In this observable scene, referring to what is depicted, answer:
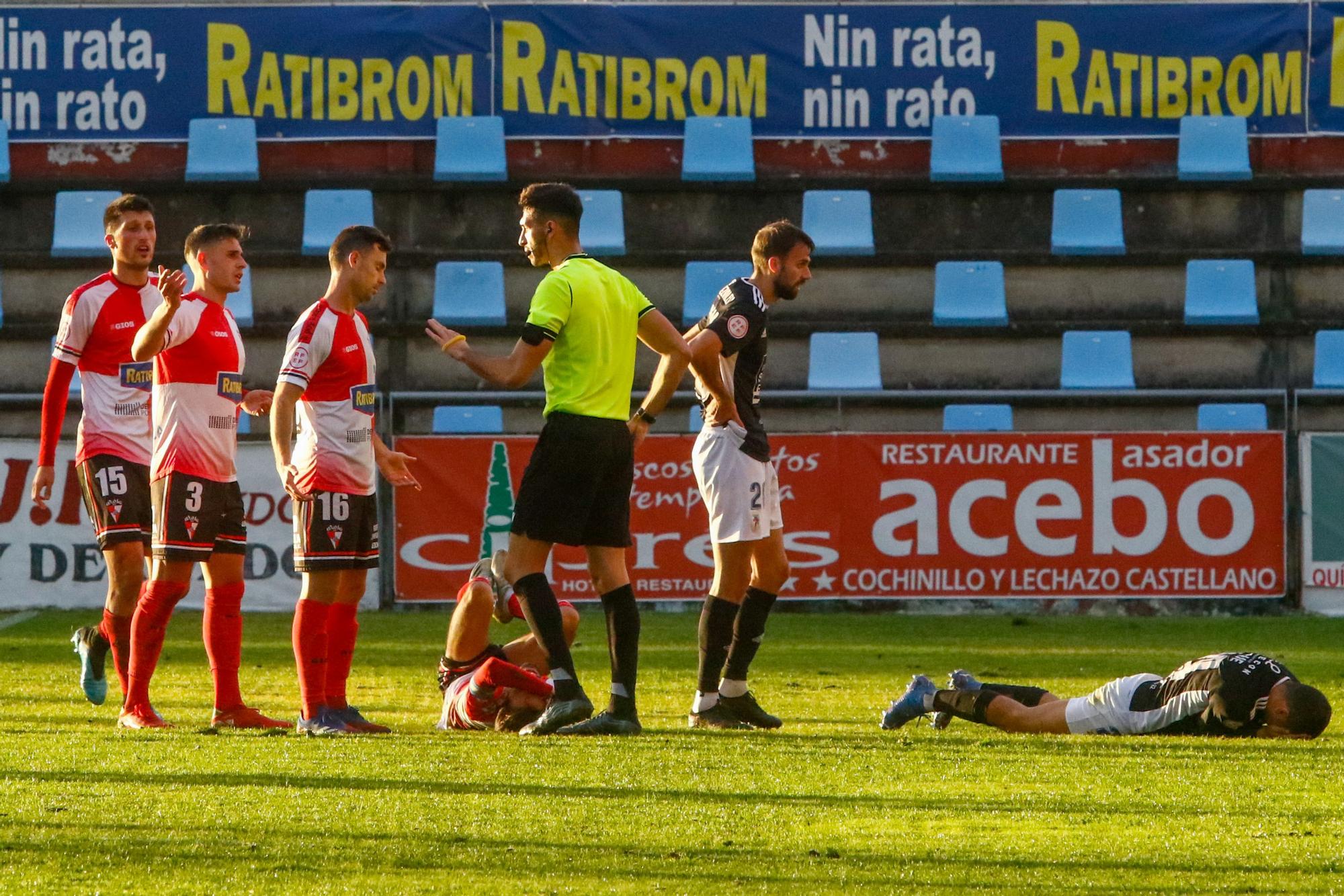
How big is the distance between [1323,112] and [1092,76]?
2146 millimetres

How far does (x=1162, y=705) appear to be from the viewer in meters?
6.95

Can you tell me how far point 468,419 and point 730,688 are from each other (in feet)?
28.4

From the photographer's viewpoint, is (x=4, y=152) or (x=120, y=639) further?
(x=4, y=152)

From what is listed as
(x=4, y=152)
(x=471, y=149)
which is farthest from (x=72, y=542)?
(x=471, y=149)

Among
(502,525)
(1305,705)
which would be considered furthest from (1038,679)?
(502,525)

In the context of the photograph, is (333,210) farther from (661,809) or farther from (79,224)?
(661,809)

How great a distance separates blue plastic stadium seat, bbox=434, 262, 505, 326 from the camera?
1675 cm

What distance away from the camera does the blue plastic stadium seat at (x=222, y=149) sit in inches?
679

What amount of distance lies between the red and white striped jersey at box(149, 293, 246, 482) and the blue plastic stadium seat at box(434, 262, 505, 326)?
29.6 feet

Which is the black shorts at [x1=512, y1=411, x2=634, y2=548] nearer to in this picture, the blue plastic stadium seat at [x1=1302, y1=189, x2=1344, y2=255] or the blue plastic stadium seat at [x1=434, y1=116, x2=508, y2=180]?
the blue plastic stadium seat at [x1=434, y1=116, x2=508, y2=180]

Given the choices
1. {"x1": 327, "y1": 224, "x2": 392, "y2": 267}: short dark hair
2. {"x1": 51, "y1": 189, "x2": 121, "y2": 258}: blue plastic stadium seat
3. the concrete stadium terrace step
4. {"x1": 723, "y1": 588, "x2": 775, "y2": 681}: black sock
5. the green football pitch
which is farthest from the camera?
the concrete stadium terrace step

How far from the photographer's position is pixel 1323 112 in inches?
672

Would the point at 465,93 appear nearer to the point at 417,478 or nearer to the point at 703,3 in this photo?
the point at 703,3

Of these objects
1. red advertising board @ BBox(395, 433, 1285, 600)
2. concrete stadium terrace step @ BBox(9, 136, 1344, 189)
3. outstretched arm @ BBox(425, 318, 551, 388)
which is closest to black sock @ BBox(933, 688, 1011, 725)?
outstretched arm @ BBox(425, 318, 551, 388)
